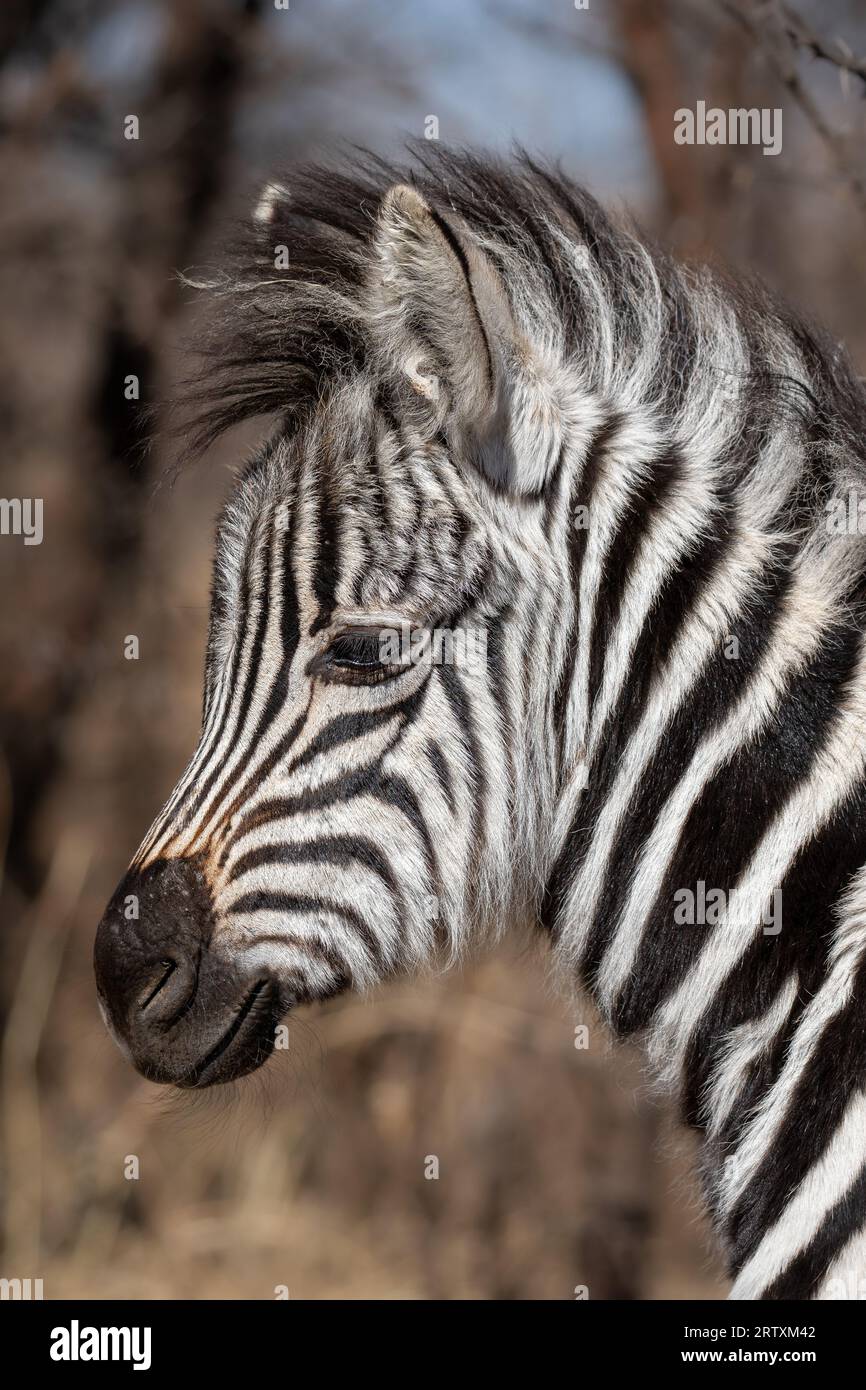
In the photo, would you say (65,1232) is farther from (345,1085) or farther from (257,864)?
(257,864)

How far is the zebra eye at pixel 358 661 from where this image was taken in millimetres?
2996

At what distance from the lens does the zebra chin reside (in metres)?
3.03

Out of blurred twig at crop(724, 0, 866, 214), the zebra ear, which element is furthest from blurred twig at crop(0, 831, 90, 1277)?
blurred twig at crop(724, 0, 866, 214)

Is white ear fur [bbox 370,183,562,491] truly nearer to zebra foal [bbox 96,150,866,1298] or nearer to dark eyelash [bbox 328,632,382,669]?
zebra foal [bbox 96,150,866,1298]

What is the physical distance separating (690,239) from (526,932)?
4.66 metres

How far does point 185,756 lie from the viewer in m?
8.65

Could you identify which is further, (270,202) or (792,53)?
(792,53)

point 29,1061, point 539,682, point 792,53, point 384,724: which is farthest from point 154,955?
point 29,1061

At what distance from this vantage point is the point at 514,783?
3102mm

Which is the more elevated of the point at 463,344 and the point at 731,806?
the point at 463,344

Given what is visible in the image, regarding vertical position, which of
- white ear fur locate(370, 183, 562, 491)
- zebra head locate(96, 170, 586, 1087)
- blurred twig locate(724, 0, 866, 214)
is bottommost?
zebra head locate(96, 170, 586, 1087)

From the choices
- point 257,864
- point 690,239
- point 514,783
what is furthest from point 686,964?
point 690,239

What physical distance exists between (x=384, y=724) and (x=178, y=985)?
80 cm

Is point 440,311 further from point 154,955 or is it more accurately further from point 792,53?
point 792,53
